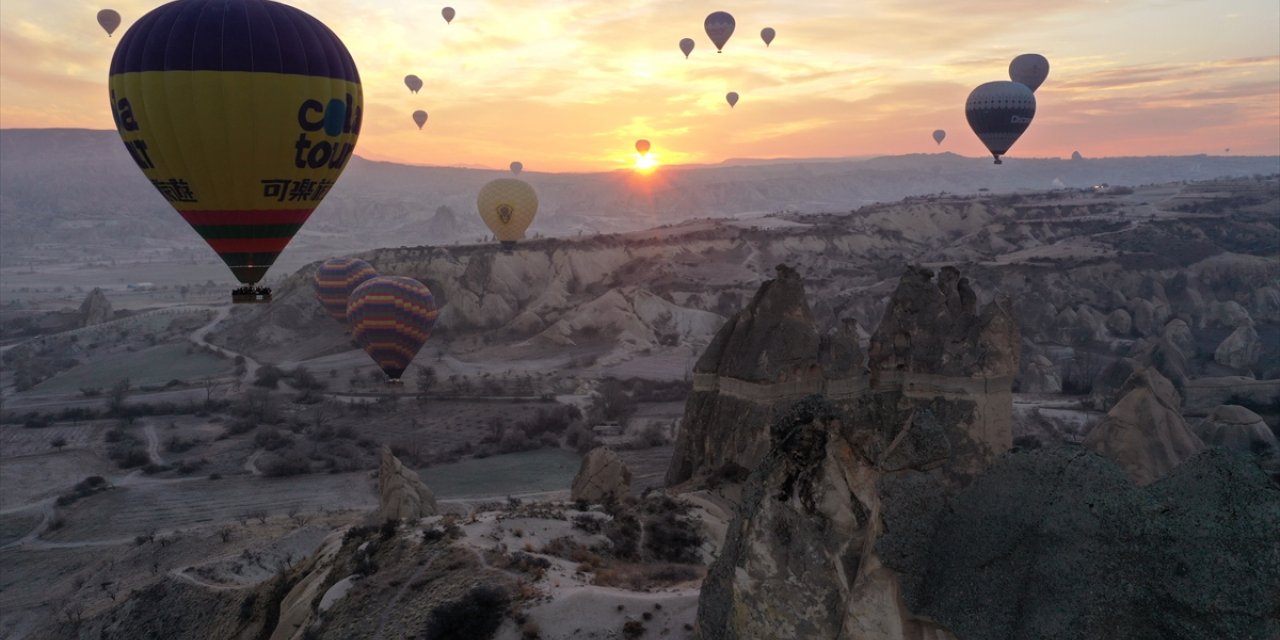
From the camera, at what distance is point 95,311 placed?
2805 inches

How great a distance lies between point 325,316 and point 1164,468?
5629 cm

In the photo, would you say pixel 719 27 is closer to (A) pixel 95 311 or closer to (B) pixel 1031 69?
(B) pixel 1031 69

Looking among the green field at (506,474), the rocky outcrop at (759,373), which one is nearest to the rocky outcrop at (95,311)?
the green field at (506,474)

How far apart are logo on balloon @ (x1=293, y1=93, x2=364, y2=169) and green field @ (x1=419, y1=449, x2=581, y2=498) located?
43.3 ft

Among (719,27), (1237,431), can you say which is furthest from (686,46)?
(1237,431)

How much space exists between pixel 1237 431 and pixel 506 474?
23059 millimetres

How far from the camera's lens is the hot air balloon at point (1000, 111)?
5594 centimetres

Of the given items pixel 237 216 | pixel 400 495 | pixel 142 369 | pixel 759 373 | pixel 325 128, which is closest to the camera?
pixel 759 373

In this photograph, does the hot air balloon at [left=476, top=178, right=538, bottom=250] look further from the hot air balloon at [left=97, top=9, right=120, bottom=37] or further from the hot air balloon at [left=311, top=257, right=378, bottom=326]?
the hot air balloon at [left=97, top=9, right=120, bottom=37]

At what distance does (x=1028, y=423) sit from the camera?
32344 millimetres

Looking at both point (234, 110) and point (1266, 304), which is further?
point (1266, 304)

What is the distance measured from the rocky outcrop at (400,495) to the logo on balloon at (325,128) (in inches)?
269

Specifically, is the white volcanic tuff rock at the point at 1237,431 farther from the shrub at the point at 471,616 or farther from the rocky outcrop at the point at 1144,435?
the shrub at the point at 471,616

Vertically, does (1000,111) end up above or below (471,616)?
above
